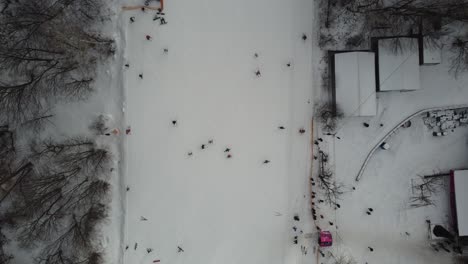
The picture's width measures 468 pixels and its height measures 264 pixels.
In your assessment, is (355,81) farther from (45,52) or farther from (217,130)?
(45,52)

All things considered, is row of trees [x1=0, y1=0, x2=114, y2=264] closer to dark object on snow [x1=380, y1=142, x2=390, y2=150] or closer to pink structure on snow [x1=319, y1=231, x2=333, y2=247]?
pink structure on snow [x1=319, y1=231, x2=333, y2=247]

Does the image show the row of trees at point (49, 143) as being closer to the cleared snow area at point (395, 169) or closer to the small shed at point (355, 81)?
the small shed at point (355, 81)

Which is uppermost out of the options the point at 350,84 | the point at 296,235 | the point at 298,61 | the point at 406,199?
the point at 298,61

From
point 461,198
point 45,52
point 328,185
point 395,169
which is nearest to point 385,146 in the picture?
point 395,169

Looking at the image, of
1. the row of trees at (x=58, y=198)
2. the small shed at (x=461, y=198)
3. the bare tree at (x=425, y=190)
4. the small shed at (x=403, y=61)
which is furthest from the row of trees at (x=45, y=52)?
the small shed at (x=461, y=198)

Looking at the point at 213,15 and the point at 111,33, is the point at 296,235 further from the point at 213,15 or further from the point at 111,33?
the point at 111,33

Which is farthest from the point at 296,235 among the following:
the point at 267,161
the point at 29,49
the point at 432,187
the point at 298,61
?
the point at 29,49
